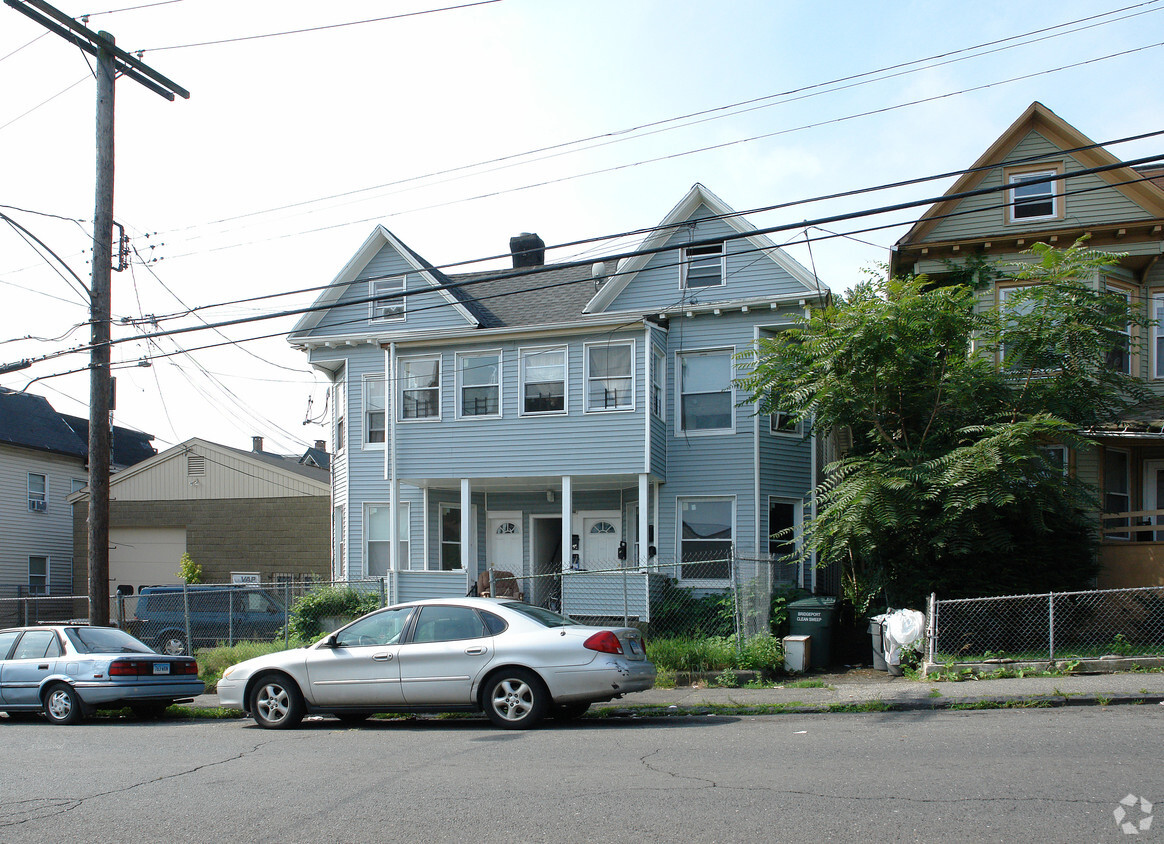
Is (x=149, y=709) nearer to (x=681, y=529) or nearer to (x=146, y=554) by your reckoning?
(x=681, y=529)

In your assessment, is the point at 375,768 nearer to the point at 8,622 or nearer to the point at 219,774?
the point at 219,774

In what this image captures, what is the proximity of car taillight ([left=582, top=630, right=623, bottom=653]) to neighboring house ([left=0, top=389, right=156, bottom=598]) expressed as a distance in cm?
2408

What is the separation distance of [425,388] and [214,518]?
34.2 ft

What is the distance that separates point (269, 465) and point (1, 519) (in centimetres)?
1074

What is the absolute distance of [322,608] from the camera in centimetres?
1877

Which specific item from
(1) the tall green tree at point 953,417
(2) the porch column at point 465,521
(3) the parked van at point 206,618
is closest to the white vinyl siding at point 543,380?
(2) the porch column at point 465,521

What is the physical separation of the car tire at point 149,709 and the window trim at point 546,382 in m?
8.22

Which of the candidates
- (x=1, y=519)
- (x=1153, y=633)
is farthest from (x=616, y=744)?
(x=1, y=519)

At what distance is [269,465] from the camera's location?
86.4ft

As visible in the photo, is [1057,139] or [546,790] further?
[1057,139]

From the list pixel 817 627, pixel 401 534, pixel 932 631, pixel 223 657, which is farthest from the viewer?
pixel 401 534

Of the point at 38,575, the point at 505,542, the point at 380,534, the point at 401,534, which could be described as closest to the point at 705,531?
the point at 505,542

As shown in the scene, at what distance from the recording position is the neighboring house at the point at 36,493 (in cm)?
3091

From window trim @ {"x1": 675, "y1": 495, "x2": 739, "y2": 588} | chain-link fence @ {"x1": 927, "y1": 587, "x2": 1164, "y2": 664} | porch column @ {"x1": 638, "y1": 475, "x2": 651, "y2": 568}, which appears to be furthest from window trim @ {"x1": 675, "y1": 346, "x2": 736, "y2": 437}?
chain-link fence @ {"x1": 927, "y1": 587, "x2": 1164, "y2": 664}
